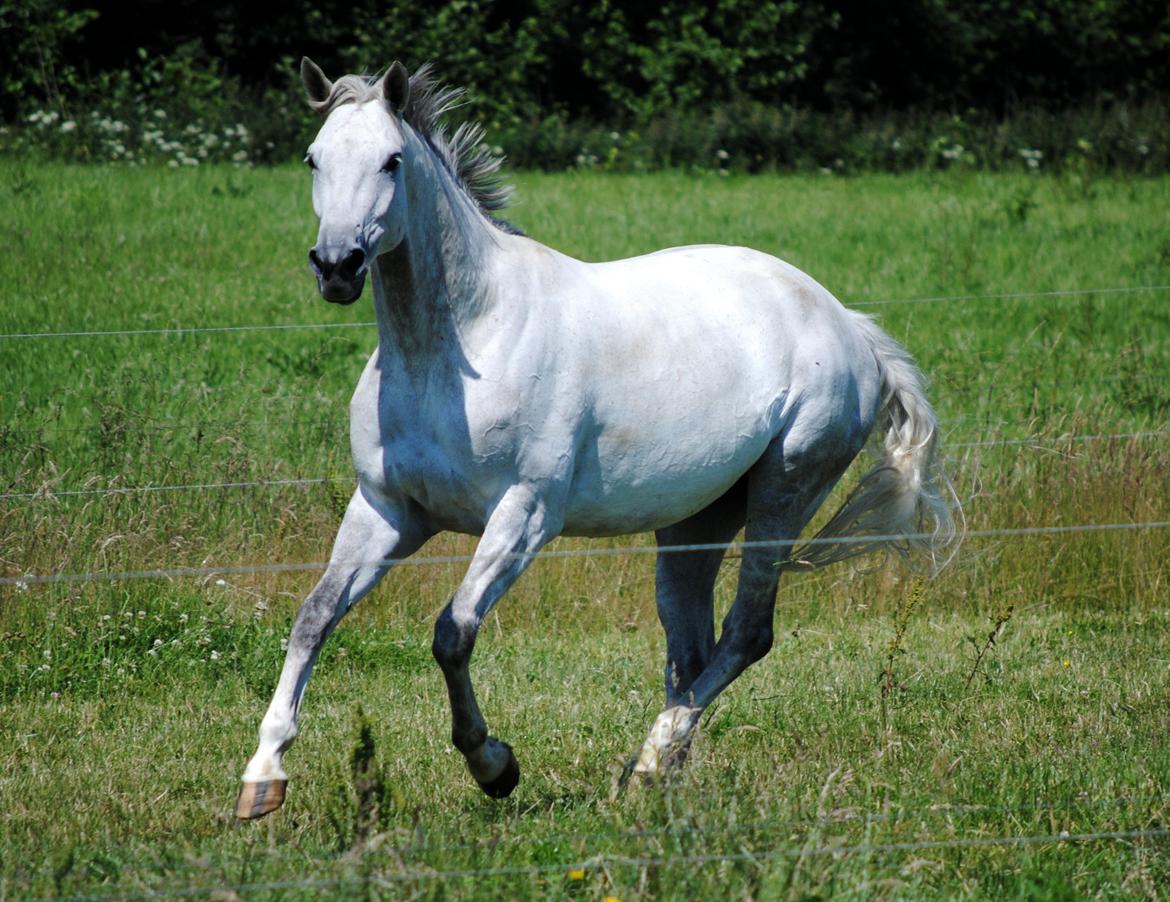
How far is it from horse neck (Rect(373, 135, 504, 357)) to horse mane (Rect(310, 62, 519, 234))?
103mm

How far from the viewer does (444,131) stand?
4871mm

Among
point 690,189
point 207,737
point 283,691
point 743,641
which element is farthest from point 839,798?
point 690,189

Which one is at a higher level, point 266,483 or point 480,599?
point 480,599

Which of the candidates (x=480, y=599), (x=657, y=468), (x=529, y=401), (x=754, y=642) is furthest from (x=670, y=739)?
(x=529, y=401)

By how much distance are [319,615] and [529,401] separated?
89 centimetres

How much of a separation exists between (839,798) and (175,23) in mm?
22694

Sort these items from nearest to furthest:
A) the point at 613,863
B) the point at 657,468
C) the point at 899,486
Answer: the point at 613,863
the point at 657,468
the point at 899,486

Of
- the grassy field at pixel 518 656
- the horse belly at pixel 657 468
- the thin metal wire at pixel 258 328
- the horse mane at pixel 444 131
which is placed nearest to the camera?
the grassy field at pixel 518 656

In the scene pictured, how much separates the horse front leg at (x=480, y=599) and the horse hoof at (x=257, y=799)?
567mm

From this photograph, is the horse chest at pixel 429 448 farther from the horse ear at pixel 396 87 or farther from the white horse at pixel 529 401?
the horse ear at pixel 396 87

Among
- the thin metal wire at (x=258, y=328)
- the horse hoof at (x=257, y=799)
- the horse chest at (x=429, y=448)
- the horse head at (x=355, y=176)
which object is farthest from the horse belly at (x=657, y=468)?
the thin metal wire at (x=258, y=328)

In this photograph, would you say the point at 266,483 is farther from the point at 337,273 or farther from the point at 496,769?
the point at 337,273

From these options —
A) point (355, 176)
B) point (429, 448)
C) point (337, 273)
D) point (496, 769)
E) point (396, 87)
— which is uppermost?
point (396, 87)

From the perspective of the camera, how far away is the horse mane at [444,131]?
14.8 ft
